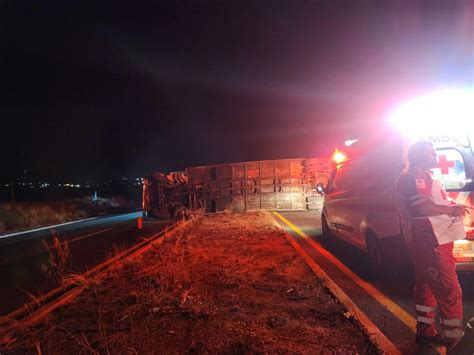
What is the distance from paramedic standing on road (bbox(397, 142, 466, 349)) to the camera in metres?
3.10

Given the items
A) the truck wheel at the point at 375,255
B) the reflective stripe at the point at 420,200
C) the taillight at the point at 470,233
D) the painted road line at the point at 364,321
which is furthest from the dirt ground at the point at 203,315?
the taillight at the point at 470,233

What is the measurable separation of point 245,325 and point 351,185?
440cm

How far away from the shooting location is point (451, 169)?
4.73 m

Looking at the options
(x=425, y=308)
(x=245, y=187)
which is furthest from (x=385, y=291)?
(x=245, y=187)

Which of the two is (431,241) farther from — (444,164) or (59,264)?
(59,264)

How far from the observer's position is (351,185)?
724 cm

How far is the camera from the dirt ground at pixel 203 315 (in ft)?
10.8

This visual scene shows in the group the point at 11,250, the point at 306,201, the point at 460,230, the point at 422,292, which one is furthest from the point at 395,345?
the point at 306,201

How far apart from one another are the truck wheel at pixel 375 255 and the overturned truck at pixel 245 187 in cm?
1434

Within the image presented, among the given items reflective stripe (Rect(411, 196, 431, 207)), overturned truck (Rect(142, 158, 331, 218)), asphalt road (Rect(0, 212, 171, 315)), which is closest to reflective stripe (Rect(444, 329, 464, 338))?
reflective stripe (Rect(411, 196, 431, 207))

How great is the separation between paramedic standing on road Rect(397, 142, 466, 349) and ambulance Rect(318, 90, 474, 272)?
0.95 m

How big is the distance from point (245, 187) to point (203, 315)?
1685 cm

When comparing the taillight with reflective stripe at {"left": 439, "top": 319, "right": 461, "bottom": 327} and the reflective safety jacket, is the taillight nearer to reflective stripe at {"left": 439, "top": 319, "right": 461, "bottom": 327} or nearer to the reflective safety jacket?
the reflective safety jacket

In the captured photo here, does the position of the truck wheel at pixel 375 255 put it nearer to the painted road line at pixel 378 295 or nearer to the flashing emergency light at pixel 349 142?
the painted road line at pixel 378 295
